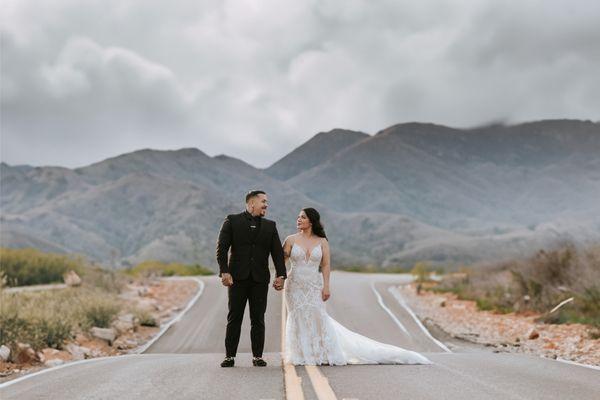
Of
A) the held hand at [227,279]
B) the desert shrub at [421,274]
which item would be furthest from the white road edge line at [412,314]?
the held hand at [227,279]

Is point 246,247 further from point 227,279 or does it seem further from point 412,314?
point 412,314

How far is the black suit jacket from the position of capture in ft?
32.4

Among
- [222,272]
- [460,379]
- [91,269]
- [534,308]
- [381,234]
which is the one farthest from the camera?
[381,234]

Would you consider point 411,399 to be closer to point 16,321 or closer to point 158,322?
point 16,321

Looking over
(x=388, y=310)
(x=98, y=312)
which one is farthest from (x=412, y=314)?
(x=98, y=312)

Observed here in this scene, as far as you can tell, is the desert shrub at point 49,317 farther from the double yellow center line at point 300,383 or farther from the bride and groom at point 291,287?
the double yellow center line at point 300,383

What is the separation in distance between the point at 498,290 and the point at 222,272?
18.5 metres

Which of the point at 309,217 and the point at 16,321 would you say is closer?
the point at 309,217

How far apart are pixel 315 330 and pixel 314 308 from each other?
0.32m

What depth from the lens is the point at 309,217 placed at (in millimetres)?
10383

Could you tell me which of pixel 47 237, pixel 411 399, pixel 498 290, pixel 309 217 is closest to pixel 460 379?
pixel 411 399

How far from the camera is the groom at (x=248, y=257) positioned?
32.5 feet

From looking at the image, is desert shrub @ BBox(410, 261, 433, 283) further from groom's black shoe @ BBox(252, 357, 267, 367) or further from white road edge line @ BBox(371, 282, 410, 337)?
groom's black shoe @ BBox(252, 357, 267, 367)

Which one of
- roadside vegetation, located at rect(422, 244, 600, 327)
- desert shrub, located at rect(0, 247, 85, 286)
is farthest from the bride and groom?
desert shrub, located at rect(0, 247, 85, 286)
